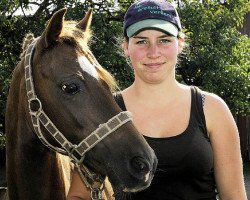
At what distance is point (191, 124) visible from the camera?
2.20m

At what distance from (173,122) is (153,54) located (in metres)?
0.37

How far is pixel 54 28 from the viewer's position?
8.23 feet

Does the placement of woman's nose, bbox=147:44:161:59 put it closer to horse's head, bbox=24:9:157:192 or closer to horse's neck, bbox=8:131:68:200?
horse's head, bbox=24:9:157:192

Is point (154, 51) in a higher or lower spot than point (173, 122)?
higher

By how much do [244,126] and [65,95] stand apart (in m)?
15.2

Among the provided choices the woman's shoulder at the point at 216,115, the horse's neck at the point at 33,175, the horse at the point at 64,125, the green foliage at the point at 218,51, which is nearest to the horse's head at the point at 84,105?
the horse at the point at 64,125

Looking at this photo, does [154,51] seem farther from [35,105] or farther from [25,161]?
[25,161]

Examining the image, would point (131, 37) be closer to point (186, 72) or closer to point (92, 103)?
point (92, 103)

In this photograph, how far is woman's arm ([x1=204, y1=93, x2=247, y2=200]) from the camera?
86.0 inches

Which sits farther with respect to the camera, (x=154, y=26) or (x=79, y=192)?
(x=79, y=192)

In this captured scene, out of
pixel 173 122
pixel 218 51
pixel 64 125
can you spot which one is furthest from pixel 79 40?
pixel 218 51

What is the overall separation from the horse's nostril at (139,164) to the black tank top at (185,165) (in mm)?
78

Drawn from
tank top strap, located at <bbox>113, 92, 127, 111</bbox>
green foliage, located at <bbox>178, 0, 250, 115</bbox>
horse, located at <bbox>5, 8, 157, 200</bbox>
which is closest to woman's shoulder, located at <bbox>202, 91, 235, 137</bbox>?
horse, located at <bbox>5, 8, 157, 200</bbox>

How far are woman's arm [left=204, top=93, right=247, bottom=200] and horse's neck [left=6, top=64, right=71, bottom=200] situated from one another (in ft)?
3.43
